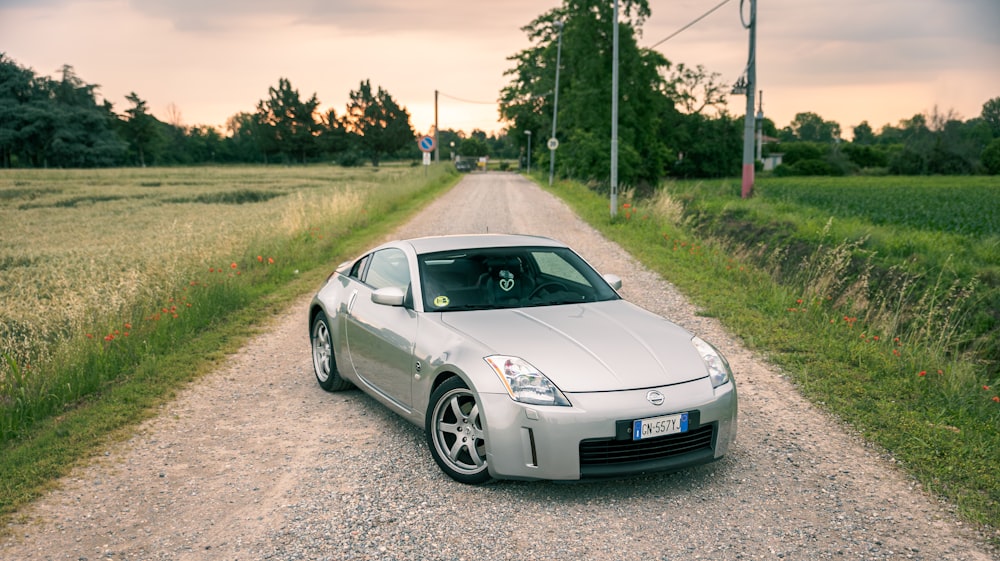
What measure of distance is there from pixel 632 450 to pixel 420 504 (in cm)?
124

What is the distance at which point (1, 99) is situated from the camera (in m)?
74.0

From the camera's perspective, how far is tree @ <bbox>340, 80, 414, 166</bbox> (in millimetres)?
131250

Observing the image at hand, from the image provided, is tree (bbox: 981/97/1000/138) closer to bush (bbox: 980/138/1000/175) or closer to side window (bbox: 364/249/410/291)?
bush (bbox: 980/138/1000/175)

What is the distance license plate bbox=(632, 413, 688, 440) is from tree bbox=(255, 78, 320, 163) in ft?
410

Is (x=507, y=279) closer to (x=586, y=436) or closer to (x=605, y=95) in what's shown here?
(x=586, y=436)

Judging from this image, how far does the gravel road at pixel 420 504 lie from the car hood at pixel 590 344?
70 centimetres

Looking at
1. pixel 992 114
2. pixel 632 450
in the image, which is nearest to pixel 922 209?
pixel 632 450

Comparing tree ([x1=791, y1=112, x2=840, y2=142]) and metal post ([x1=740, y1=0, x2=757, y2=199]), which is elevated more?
tree ([x1=791, y1=112, x2=840, y2=142])

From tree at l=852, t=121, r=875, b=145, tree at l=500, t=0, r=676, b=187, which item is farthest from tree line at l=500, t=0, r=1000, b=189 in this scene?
tree at l=852, t=121, r=875, b=145

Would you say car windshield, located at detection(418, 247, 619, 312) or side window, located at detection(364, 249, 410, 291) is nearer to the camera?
car windshield, located at detection(418, 247, 619, 312)

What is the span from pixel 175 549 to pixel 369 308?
8.15 feet

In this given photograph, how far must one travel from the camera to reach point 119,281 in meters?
10.7

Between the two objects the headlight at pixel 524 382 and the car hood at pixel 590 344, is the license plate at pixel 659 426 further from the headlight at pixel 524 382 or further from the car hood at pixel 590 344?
the headlight at pixel 524 382

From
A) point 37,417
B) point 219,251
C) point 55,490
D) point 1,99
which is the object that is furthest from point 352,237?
point 1,99
